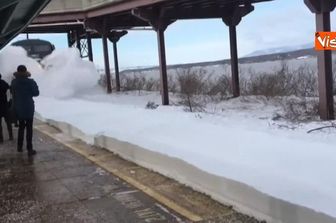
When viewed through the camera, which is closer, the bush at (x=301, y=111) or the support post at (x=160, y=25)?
the bush at (x=301, y=111)

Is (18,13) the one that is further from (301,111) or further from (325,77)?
(301,111)

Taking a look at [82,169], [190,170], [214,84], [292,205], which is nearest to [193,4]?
[214,84]

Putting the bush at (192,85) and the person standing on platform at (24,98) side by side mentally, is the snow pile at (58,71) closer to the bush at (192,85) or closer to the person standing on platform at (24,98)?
the bush at (192,85)

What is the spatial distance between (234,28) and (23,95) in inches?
448

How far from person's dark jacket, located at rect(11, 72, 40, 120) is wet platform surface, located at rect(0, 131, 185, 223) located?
94 centimetres

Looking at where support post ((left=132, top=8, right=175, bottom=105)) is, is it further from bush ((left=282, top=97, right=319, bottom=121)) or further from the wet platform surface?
the wet platform surface

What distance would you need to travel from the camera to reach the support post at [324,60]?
38.4 ft

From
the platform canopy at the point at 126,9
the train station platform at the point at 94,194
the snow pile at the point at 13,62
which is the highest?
the platform canopy at the point at 126,9

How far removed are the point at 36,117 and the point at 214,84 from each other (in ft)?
25.9

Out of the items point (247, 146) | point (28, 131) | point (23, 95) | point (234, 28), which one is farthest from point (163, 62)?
point (247, 146)

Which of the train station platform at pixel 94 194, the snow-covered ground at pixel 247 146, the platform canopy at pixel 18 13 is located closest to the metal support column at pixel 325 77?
→ the snow-covered ground at pixel 247 146

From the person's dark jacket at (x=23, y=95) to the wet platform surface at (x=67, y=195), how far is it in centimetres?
94

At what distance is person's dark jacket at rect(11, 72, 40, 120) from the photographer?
33.8ft

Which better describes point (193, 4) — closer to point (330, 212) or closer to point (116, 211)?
point (116, 211)
